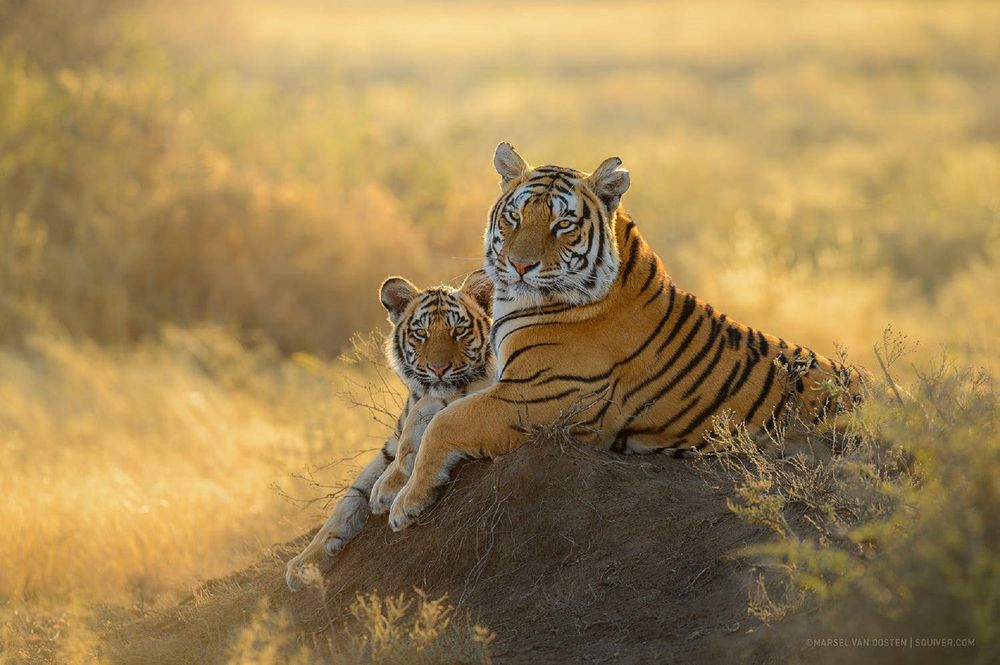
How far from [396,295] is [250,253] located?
265 inches

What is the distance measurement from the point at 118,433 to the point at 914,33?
106 ft

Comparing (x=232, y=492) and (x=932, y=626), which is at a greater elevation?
(x=932, y=626)

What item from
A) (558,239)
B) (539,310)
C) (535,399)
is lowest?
(535,399)

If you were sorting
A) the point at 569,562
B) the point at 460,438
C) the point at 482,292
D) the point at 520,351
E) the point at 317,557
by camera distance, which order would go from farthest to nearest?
1. the point at 482,292
2. the point at 317,557
3. the point at 520,351
4. the point at 460,438
5. the point at 569,562

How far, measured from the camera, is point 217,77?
15891mm

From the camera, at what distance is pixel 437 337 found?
5941 millimetres

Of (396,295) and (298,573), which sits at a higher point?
(396,295)

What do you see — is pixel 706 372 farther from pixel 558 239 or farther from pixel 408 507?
pixel 408 507

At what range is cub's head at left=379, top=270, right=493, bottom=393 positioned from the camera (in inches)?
234

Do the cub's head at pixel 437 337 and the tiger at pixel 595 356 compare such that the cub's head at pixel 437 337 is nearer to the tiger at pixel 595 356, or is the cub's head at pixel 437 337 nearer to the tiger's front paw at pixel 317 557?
the tiger at pixel 595 356

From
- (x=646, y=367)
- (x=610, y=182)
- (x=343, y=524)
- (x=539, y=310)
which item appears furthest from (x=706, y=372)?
(x=343, y=524)

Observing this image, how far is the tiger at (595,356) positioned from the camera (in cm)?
553

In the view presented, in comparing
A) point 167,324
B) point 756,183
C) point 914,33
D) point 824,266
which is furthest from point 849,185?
point 914,33

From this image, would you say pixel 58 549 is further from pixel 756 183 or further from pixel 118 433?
pixel 756 183
